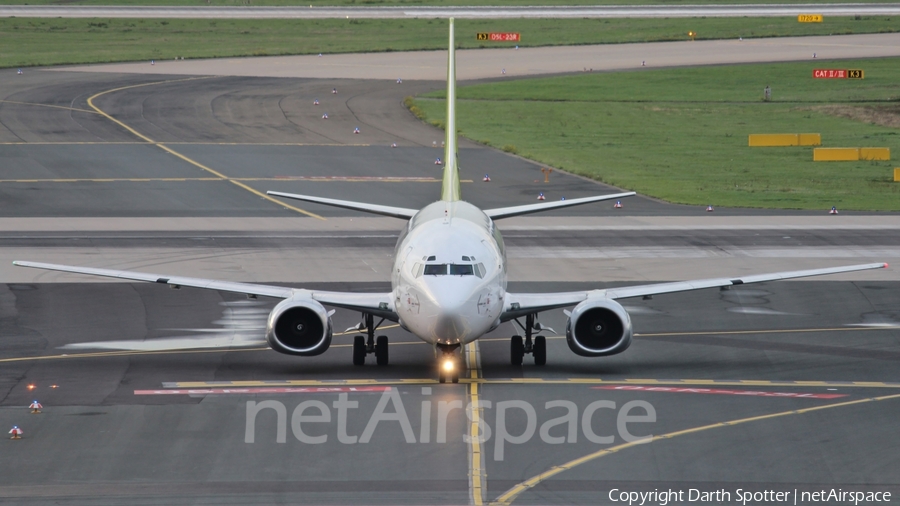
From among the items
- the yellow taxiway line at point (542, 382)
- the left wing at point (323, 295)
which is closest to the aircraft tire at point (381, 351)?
the left wing at point (323, 295)

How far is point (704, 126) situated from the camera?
283 ft

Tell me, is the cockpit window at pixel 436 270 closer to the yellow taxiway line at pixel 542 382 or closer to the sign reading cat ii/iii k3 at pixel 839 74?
the yellow taxiway line at pixel 542 382

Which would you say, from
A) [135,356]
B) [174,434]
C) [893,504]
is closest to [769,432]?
[893,504]

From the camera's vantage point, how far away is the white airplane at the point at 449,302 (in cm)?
2867

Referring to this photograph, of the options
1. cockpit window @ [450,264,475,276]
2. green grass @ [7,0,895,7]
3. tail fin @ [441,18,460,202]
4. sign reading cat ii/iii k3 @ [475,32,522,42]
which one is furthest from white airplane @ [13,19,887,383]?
green grass @ [7,0,895,7]

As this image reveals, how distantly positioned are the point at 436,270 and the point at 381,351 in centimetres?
392

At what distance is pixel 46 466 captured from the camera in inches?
922

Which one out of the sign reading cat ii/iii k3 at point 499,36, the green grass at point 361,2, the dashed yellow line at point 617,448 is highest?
the green grass at point 361,2

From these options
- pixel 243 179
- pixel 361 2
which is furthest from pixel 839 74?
pixel 361 2

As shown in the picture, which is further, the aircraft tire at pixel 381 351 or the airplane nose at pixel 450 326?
the aircraft tire at pixel 381 351

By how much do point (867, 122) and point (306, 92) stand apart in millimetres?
40794

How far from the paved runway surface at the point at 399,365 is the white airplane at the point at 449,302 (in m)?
0.86

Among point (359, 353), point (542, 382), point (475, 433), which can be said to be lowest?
point (475, 433)

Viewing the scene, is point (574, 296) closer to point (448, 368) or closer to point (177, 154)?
point (448, 368)
